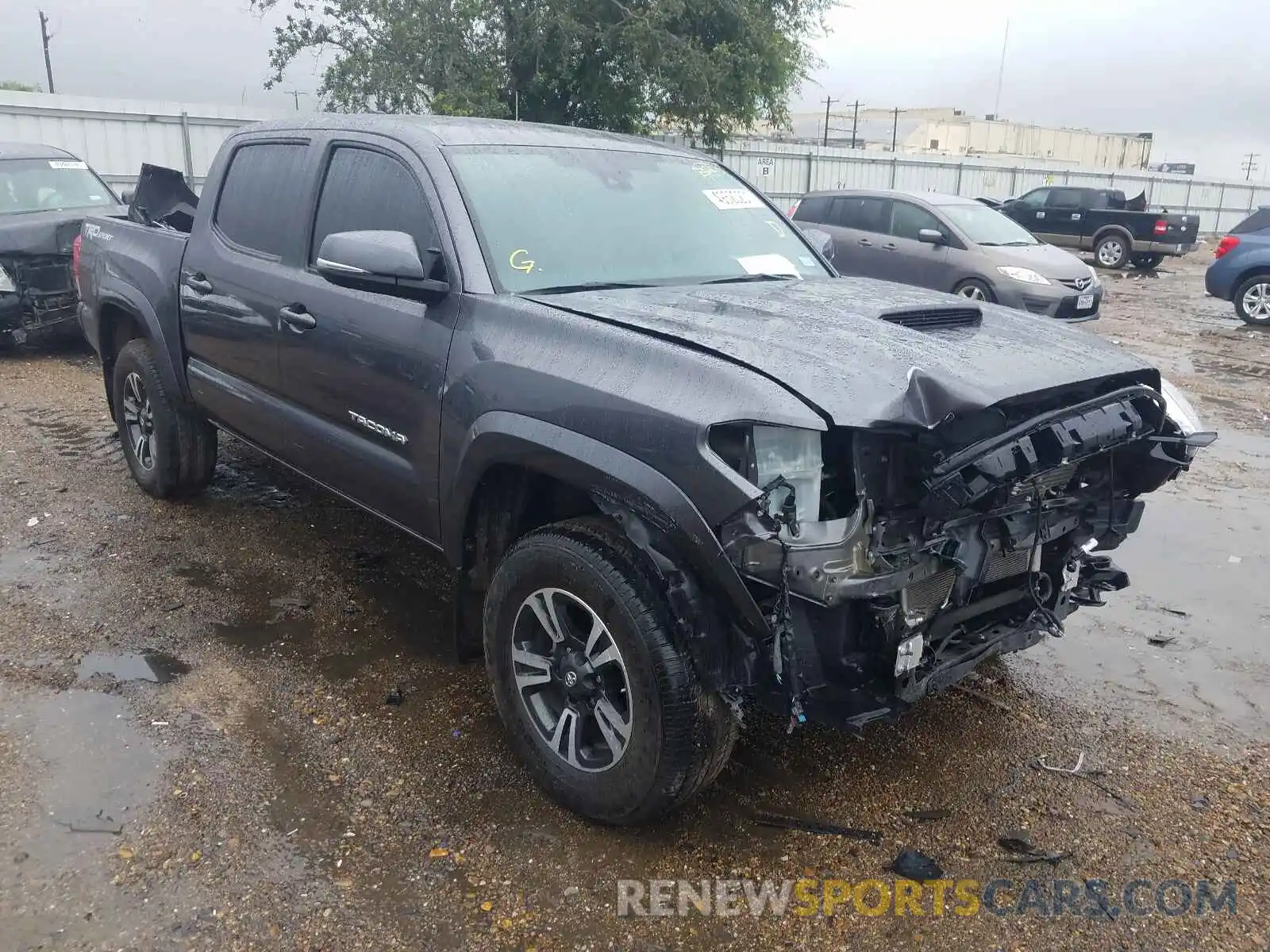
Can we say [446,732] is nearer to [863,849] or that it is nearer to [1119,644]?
[863,849]

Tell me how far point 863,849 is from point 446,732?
4.66ft

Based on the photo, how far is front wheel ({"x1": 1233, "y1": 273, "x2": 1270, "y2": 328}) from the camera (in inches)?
529

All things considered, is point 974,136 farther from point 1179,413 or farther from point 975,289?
point 1179,413

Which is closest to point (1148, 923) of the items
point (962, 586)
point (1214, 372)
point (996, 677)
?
point (962, 586)

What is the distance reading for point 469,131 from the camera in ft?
12.1

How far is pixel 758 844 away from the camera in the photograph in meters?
2.83

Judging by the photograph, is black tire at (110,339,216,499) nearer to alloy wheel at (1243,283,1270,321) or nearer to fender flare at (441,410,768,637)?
fender flare at (441,410,768,637)

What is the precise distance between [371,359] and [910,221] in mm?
10105

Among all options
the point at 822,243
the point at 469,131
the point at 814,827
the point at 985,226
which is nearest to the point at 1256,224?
the point at 985,226

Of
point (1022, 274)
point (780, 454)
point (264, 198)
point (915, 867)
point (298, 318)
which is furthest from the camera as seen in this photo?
point (1022, 274)

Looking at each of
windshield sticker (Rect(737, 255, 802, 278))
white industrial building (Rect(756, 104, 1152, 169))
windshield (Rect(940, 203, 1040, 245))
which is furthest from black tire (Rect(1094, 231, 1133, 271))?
white industrial building (Rect(756, 104, 1152, 169))

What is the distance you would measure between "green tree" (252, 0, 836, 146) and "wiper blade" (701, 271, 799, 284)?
1425 cm

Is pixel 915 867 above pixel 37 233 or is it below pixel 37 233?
below

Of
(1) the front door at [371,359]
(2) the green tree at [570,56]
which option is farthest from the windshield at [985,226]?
(1) the front door at [371,359]
